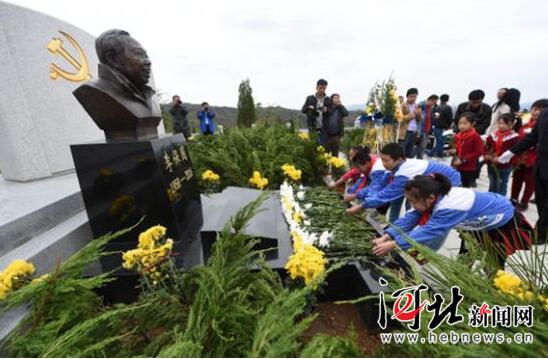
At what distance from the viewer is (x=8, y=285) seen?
1.33 m

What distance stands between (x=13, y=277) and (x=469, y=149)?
16.9 feet

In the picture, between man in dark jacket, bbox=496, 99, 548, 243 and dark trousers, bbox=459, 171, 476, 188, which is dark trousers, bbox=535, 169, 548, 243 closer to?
man in dark jacket, bbox=496, 99, 548, 243

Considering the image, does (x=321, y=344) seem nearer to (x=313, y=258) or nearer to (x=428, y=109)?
(x=313, y=258)

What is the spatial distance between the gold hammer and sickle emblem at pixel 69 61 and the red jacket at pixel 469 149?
21.7ft

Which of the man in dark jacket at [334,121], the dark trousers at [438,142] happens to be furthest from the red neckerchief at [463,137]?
the dark trousers at [438,142]

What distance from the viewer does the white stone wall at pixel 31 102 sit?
12.6 ft

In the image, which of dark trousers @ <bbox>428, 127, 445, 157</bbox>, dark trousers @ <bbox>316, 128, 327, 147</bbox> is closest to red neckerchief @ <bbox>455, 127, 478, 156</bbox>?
dark trousers @ <bbox>316, 128, 327, 147</bbox>

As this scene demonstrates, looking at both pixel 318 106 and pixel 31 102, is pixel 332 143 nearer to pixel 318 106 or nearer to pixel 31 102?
pixel 318 106

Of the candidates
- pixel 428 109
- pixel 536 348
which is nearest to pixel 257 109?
pixel 428 109

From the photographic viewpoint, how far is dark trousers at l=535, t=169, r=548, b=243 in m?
3.07

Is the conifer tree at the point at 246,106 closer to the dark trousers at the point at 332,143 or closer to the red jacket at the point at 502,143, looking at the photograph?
the dark trousers at the point at 332,143

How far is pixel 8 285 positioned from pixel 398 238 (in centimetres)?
252

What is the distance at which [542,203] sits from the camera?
3.35 metres

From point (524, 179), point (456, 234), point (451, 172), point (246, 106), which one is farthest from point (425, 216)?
point (246, 106)
